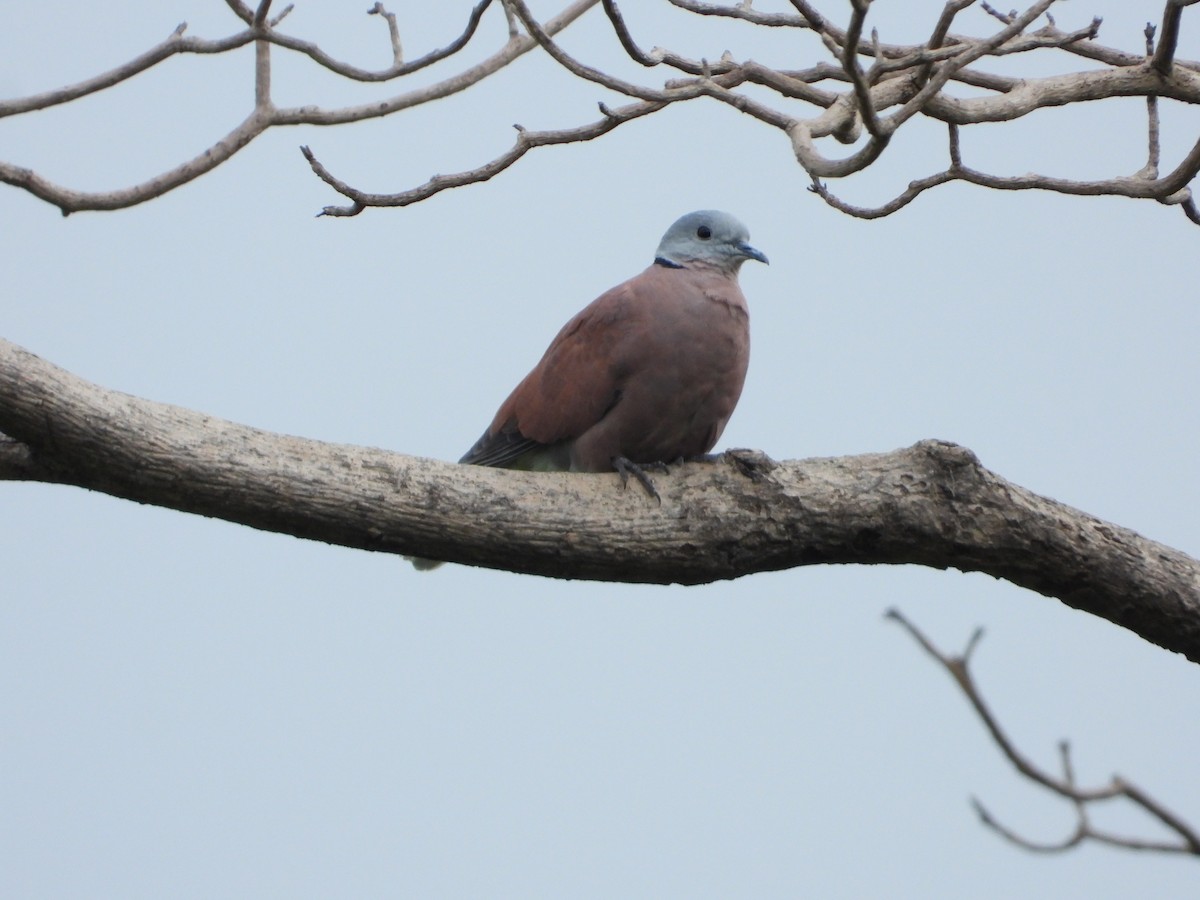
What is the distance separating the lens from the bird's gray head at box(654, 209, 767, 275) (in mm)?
4648

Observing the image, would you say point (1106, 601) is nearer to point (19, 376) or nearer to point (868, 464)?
point (868, 464)

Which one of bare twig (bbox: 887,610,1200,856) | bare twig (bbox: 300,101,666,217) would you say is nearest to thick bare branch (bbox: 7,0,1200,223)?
bare twig (bbox: 300,101,666,217)

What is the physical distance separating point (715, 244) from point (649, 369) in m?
0.59

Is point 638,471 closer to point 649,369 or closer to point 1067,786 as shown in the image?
point 649,369

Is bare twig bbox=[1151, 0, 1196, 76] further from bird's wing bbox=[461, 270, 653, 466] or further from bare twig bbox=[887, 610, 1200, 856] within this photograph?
bare twig bbox=[887, 610, 1200, 856]

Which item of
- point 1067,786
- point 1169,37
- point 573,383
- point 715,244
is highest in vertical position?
point 1169,37

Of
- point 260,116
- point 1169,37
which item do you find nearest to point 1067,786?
point 1169,37

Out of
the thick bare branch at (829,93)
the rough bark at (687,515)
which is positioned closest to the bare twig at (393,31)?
the thick bare branch at (829,93)

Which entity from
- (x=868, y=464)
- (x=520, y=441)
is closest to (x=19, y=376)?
(x=520, y=441)

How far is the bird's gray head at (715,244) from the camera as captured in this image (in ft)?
15.3

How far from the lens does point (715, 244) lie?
4660mm

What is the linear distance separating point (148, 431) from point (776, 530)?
160 cm

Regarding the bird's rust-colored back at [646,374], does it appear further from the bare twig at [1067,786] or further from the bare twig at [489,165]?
the bare twig at [1067,786]

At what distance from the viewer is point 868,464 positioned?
3762mm
